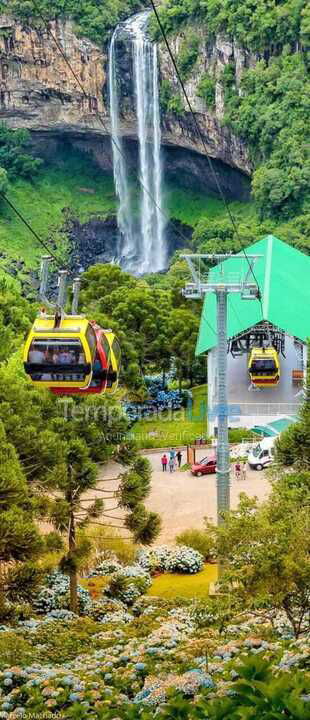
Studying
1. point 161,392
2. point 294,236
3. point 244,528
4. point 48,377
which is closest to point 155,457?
point 161,392

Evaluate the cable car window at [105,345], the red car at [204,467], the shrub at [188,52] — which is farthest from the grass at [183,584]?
the shrub at [188,52]

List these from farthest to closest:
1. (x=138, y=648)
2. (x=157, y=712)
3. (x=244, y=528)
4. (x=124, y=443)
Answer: (x=124, y=443) < (x=244, y=528) < (x=138, y=648) < (x=157, y=712)

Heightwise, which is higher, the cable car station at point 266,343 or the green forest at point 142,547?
the cable car station at point 266,343

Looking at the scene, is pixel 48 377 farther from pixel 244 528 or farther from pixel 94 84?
pixel 94 84

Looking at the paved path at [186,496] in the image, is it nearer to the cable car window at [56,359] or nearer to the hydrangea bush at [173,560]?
the hydrangea bush at [173,560]

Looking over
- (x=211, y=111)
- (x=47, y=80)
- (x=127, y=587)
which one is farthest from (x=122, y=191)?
(x=127, y=587)

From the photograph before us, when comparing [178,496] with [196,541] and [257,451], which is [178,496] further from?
[196,541]

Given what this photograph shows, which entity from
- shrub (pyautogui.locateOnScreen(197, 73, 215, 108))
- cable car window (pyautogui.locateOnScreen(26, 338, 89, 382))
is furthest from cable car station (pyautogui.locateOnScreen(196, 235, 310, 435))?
shrub (pyautogui.locateOnScreen(197, 73, 215, 108))
